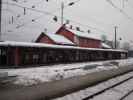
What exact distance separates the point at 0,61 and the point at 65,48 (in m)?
11.0

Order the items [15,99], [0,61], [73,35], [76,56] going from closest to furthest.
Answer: [15,99] < [0,61] < [76,56] < [73,35]

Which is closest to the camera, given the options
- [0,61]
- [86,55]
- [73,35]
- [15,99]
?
[15,99]

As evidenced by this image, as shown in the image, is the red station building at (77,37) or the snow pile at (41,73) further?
the red station building at (77,37)

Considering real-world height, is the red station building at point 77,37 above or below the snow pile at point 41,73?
above

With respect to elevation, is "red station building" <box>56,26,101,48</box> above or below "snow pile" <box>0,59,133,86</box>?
above

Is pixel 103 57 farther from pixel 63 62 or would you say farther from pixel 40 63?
pixel 40 63

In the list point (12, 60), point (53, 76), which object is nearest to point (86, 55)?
point (12, 60)

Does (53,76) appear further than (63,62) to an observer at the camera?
No

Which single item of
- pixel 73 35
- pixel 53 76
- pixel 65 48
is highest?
pixel 73 35

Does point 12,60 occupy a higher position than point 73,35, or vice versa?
point 73,35

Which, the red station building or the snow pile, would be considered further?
the red station building

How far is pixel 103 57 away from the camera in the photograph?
154ft

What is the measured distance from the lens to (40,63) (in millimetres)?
27578

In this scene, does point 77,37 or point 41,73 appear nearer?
point 41,73
